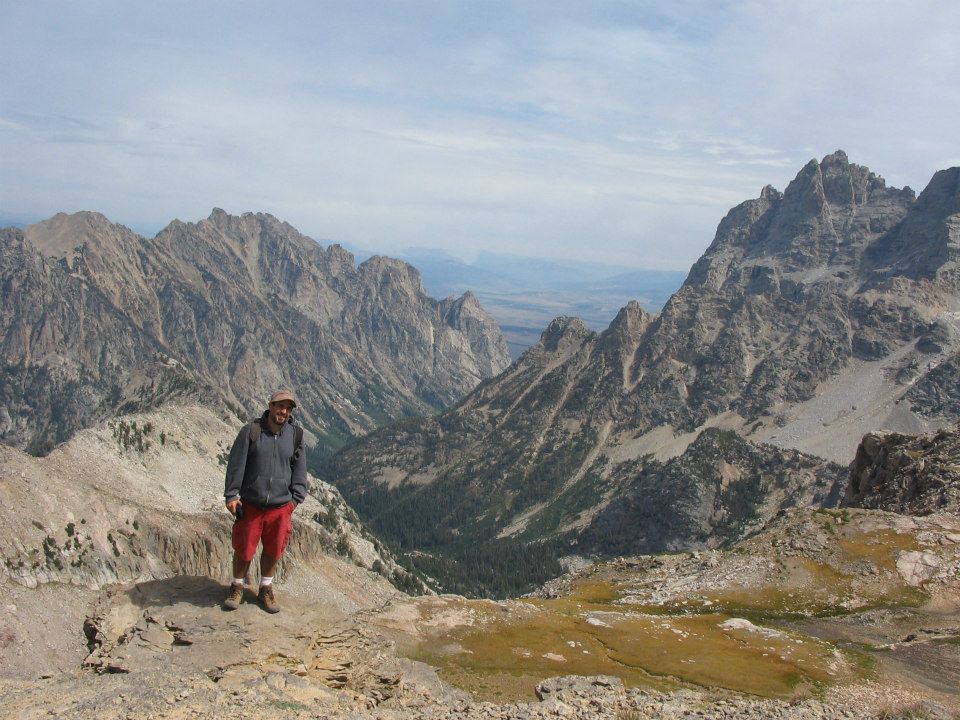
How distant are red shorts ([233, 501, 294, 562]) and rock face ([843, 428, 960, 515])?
72055 millimetres

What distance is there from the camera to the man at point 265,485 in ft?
90.4

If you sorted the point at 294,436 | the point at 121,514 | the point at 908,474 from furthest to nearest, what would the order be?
the point at 908,474 < the point at 121,514 < the point at 294,436

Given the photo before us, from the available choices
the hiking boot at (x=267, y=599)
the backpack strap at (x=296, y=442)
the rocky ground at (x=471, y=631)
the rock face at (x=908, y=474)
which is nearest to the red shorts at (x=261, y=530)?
the hiking boot at (x=267, y=599)

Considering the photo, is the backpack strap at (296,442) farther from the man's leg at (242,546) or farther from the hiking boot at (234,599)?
the hiking boot at (234,599)

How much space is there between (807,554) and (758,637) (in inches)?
1055

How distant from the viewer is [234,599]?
1118 inches

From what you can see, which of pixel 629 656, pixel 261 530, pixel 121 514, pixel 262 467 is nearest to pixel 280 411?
pixel 262 467

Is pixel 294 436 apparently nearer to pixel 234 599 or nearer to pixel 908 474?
pixel 234 599

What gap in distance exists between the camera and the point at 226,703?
23.5 meters

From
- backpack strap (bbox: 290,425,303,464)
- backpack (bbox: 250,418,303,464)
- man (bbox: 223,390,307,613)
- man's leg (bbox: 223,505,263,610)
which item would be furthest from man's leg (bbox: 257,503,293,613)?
backpack (bbox: 250,418,303,464)

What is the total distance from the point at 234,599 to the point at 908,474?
272 feet

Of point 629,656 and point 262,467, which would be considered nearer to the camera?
point 262,467

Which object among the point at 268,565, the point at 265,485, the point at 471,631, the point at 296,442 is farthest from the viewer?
the point at 471,631

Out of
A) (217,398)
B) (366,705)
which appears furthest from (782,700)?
(217,398)
